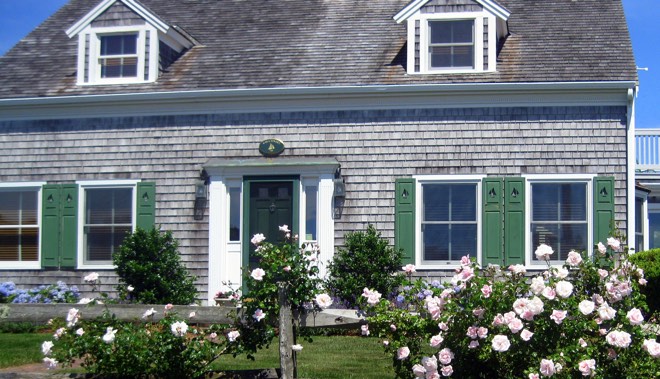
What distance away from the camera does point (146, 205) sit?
14.9m

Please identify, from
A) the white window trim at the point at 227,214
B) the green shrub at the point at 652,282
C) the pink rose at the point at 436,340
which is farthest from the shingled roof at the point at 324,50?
the pink rose at the point at 436,340

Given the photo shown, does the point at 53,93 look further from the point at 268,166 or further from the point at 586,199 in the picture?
the point at 586,199

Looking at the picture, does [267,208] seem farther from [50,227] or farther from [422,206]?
[50,227]

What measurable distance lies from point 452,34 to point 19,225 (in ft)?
25.7

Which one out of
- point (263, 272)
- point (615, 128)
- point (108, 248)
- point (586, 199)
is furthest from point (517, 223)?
point (263, 272)

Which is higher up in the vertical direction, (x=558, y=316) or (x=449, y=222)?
(x=449, y=222)

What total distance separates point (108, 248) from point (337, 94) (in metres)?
4.55

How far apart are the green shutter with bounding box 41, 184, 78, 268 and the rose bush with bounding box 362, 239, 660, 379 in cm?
927

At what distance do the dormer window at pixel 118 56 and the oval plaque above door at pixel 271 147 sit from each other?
2.71m

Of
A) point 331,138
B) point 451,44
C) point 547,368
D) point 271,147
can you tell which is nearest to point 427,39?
point 451,44

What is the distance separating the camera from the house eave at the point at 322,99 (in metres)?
13.9

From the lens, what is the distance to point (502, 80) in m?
→ 14.0

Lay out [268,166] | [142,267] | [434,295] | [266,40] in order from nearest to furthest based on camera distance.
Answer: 1. [434,295]
2. [142,267]
3. [268,166]
4. [266,40]

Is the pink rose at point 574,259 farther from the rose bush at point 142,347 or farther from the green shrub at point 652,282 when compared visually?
the green shrub at point 652,282
